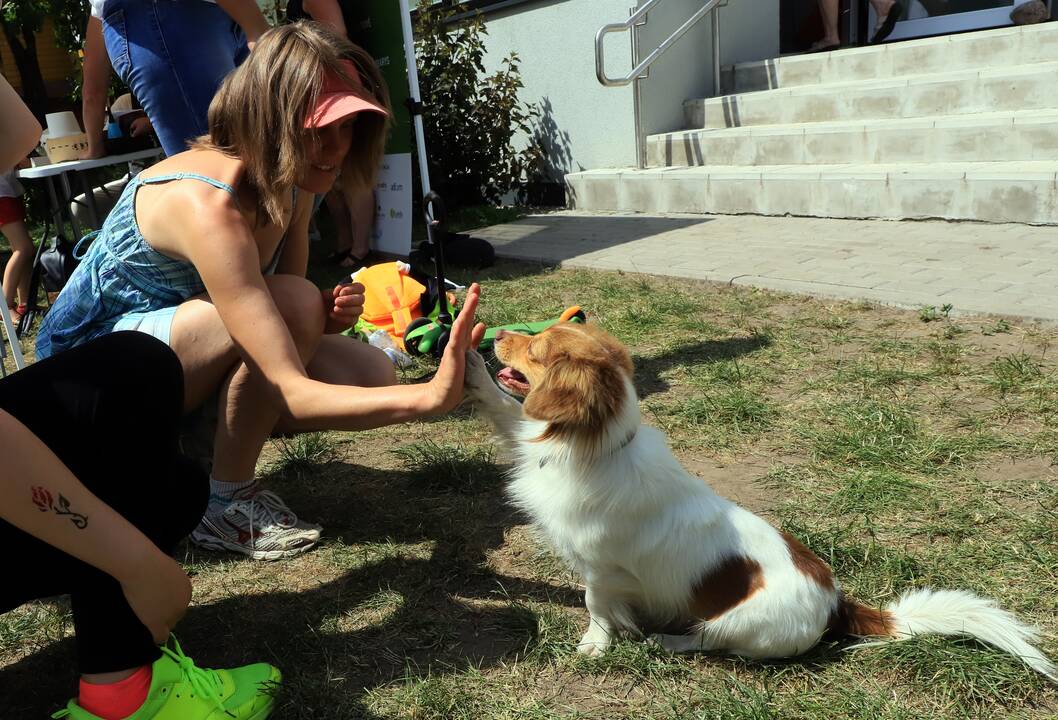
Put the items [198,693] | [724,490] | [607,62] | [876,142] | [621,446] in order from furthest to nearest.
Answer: [607,62] < [876,142] < [724,490] < [621,446] < [198,693]

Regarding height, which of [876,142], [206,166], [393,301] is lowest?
[393,301]

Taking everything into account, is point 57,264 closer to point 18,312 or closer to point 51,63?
point 18,312

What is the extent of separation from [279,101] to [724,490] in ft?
6.47

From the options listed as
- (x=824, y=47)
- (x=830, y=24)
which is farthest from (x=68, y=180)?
(x=830, y=24)

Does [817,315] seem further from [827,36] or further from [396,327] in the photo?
[827,36]

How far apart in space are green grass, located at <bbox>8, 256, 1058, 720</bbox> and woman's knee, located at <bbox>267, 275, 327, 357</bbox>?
72 cm

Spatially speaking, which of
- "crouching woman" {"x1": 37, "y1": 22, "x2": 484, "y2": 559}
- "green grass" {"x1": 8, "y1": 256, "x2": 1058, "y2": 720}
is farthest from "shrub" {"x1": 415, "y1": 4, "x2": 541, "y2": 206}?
"crouching woman" {"x1": 37, "y1": 22, "x2": 484, "y2": 559}

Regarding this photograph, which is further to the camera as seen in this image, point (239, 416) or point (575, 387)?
point (239, 416)

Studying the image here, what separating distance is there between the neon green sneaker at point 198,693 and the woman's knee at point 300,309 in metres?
1.00

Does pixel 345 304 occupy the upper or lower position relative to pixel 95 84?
lower

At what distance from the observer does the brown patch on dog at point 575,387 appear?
2.06 metres

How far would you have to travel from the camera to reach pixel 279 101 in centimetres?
222

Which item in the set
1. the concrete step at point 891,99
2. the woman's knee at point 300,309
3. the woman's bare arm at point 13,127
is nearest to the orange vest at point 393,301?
the woman's knee at point 300,309

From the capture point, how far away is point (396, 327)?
491cm
